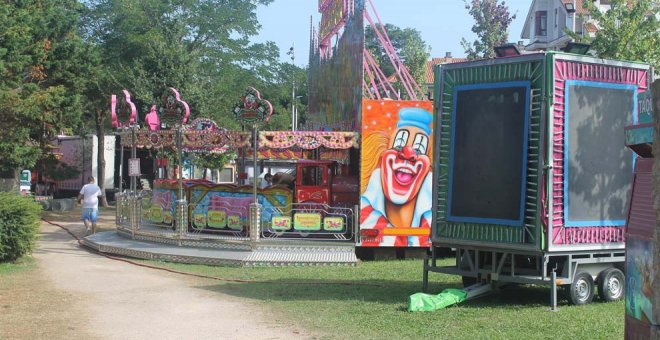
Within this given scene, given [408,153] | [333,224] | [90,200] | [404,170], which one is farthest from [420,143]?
[90,200]

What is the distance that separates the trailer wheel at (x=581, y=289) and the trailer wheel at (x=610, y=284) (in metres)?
0.18

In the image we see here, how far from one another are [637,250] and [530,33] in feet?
187

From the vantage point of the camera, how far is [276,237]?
62.7 feet

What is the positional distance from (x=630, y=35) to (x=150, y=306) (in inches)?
633

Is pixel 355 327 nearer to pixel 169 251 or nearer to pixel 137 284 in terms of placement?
pixel 137 284

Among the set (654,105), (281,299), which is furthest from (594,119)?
(654,105)

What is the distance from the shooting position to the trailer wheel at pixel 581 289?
38.7 ft

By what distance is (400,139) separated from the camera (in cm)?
1856

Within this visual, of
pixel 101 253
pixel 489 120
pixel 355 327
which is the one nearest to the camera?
pixel 355 327

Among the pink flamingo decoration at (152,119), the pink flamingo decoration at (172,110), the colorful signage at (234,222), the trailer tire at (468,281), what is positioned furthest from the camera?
the pink flamingo decoration at (152,119)

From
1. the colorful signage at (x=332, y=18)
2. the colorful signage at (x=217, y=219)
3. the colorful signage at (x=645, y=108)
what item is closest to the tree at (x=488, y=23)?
the colorful signage at (x=332, y=18)

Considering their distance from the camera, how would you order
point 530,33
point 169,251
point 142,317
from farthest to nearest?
1. point 530,33
2. point 169,251
3. point 142,317

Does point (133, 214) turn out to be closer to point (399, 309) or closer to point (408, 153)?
point (408, 153)

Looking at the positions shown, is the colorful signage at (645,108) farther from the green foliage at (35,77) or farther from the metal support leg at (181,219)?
the green foliage at (35,77)
